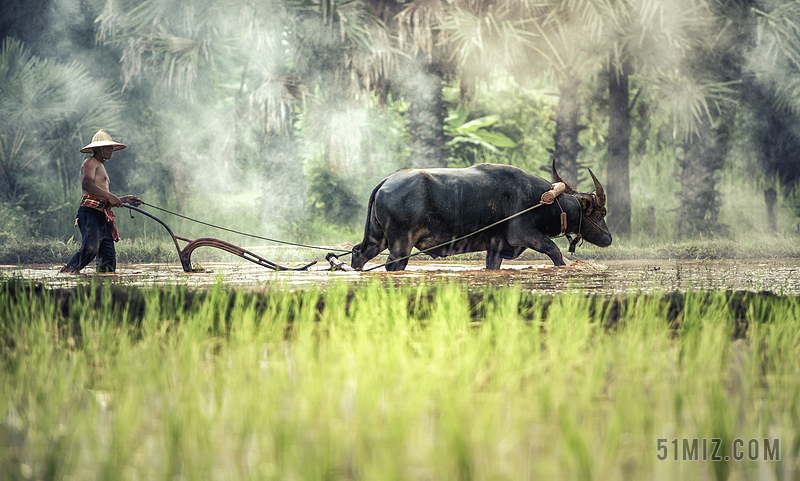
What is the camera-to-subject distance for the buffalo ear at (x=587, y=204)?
20.9ft

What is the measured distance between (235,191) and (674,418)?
16353 millimetres

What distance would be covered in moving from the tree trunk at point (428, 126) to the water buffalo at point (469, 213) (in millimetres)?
5992

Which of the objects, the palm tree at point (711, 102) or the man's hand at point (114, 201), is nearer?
the man's hand at point (114, 201)

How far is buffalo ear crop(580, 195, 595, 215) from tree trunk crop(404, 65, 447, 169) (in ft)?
20.1

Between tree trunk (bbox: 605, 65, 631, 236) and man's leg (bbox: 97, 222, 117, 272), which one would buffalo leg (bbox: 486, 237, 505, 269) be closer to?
man's leg (bbox: 97, 222, 117, 272)

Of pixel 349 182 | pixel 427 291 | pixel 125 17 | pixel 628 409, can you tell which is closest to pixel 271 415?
pixel 628 409

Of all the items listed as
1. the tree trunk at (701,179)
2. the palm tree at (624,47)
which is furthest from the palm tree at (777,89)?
the palm tree at (624,47)

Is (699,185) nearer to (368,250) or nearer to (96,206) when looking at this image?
(368,250)

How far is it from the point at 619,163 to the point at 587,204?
5321 mm

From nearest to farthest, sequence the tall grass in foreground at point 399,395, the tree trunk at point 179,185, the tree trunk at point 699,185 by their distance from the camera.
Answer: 1. the tall grass in foreground at point 399,395
2. the tree trunk at point 699,185
3. the tree trunk at point 179,185

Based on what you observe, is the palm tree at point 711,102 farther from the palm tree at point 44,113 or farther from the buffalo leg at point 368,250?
the palm tree at point 44,113

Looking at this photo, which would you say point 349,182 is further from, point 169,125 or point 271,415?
point 271,415

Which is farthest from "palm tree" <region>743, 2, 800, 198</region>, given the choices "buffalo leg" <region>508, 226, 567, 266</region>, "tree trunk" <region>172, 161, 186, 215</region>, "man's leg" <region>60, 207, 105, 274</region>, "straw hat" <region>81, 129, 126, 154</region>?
"tree trunk" <region>172, 161, 186, 215</region>

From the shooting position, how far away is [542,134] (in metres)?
17.4
